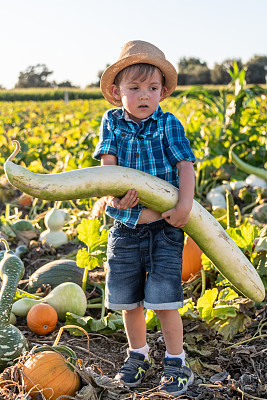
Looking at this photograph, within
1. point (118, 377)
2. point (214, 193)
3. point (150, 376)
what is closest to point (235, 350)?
point (150, 376)

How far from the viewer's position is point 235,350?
2773 mm

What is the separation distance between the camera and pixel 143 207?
7.99 ft

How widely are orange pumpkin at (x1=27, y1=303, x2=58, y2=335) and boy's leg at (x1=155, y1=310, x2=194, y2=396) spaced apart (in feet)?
2.55

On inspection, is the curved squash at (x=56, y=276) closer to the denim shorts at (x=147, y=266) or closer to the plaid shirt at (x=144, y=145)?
the denim shorts at (x=147, y=266)

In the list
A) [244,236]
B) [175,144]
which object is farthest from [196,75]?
[175,144]

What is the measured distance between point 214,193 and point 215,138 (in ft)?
3.75

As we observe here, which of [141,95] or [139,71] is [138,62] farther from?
[141,95]

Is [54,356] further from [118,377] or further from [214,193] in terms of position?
[214,193]

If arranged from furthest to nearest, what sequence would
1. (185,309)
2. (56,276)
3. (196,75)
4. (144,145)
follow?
1. (196,75)
2. (56,276)
3. (185,309)
4. (144,145)

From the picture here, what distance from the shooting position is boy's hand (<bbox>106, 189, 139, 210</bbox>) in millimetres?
2270

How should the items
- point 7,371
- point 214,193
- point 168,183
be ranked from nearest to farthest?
point 7,371
point 168,183
point 214,193

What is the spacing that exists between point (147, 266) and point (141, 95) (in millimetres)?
799

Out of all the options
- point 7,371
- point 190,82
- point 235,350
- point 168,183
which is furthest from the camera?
point 190,82

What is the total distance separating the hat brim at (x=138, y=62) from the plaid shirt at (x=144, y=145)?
174mm
